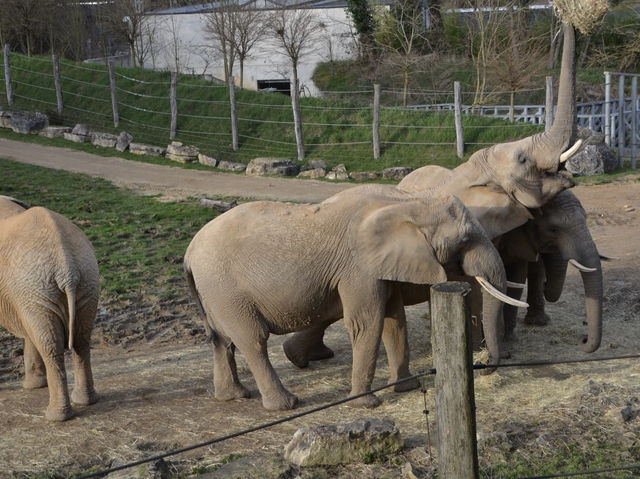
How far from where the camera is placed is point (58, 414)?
6.84 meters

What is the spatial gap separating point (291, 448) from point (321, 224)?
191 cm

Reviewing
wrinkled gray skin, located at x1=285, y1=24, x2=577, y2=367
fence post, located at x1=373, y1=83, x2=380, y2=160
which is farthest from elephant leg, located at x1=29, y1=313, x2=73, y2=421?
fence post, located at x1=373, y1=83, x2=380, y2=160

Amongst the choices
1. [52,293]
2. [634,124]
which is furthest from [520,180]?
[634,124]

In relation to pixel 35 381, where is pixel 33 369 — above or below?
above

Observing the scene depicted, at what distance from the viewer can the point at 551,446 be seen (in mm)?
6043

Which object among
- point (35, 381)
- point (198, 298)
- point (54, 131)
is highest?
point (54, 131)

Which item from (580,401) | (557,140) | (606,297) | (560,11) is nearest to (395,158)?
(560,11)

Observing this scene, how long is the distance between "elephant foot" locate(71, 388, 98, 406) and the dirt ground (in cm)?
6

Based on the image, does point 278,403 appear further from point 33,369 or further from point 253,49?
point 253,49

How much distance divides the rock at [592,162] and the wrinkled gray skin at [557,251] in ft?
34.8

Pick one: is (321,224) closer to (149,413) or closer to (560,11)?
(149,413)

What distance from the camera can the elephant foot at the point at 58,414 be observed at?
22.4 ft

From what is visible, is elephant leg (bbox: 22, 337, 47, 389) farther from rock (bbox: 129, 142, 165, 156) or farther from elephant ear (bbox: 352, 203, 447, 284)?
rock (bbox: 129, 142, 165, 156)

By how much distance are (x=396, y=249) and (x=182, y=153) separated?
14689 mm
